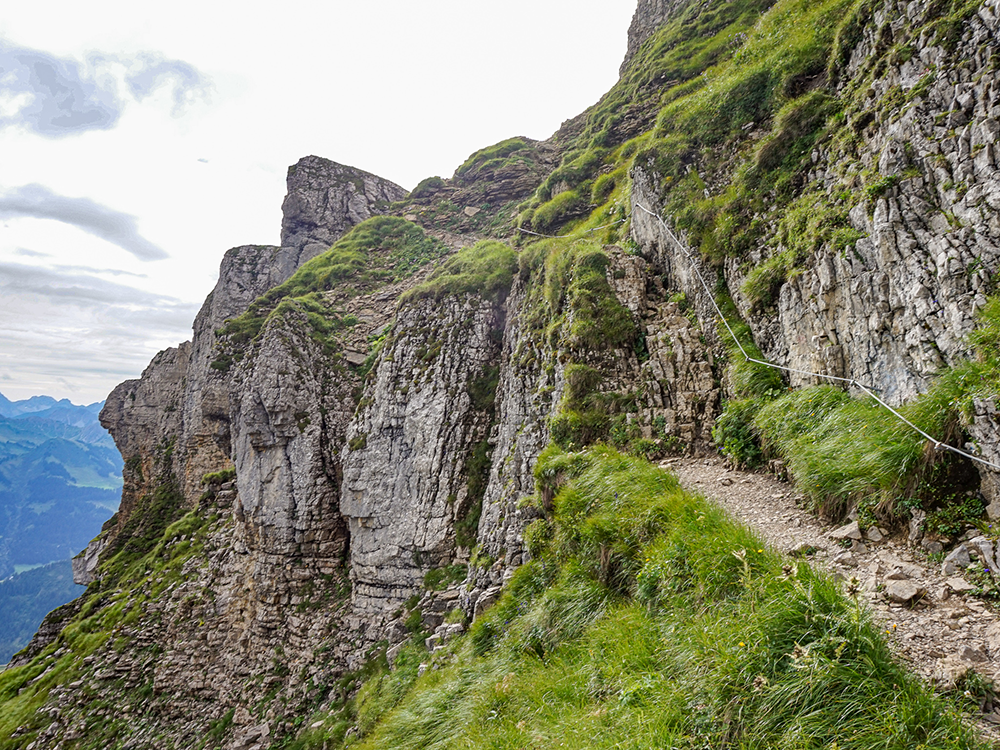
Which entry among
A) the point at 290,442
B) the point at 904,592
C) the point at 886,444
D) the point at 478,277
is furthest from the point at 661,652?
the point at 290,442

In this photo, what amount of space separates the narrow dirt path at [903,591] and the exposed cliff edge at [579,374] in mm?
470

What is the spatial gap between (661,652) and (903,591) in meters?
2.31

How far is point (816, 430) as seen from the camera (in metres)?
7.05

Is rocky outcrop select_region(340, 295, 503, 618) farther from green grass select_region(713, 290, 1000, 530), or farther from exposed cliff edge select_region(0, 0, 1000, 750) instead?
green grass select_region(713, 290, 1000, 530)

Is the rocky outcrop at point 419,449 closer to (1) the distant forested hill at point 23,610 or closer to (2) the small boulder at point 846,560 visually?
(2) the small boulder at point 846,560

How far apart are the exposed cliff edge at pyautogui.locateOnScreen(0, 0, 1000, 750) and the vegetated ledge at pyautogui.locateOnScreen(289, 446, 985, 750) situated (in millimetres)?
186

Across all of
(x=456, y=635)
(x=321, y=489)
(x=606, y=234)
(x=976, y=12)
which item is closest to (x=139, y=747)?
(x=321, y=489)

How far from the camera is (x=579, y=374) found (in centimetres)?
1270

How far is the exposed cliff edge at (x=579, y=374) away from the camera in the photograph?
6566 millimetres

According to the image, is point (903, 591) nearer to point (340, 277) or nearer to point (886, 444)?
point (886, 444)

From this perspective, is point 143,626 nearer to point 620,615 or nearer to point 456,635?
point 456,635

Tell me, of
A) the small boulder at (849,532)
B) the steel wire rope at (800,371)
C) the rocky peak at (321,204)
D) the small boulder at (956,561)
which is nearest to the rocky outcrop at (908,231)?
the steel wire rope at (800,371)

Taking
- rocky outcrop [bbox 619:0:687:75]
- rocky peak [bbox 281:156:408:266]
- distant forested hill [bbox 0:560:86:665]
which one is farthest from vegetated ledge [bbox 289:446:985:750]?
distant forested hill [bbox 0:560:86:665]

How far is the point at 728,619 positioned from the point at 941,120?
846 cm
